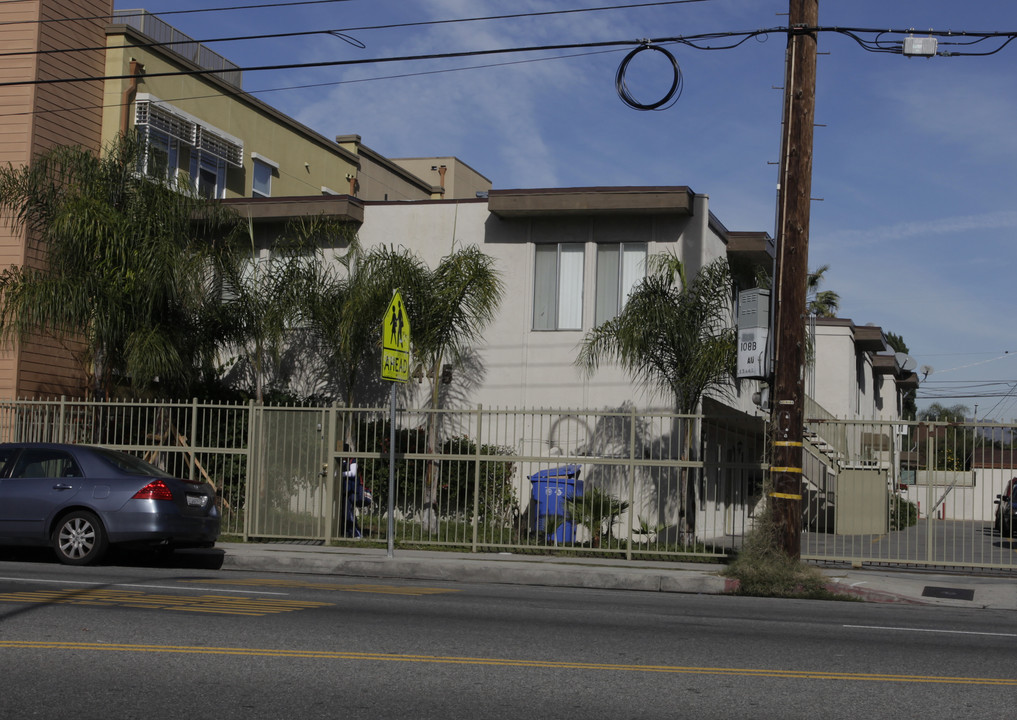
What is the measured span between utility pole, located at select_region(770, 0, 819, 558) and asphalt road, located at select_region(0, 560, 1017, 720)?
240 cm

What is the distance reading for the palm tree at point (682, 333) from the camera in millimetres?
17125

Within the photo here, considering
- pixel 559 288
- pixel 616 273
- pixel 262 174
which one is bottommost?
pixel 559 288

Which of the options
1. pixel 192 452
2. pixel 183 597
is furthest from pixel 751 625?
pixel 192 452

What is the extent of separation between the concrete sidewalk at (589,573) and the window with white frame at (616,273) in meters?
6.24

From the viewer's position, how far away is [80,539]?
13.2 metres

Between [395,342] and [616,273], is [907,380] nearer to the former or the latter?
[616,273]

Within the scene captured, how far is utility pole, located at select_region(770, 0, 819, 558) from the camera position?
13078mm

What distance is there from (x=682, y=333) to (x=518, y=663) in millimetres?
10826

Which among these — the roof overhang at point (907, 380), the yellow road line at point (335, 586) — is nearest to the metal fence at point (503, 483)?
the yellow road line at point (335, 586)

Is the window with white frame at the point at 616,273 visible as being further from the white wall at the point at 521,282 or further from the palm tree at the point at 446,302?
the palm tree at the point at 446,302

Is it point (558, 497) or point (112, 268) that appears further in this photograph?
point (112, 268)

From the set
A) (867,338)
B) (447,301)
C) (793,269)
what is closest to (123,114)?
(447,301)

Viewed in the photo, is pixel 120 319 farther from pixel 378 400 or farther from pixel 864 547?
pixel 864 547

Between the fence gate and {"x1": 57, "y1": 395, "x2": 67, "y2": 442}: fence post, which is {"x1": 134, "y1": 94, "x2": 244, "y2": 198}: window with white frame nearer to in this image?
{"x1": 57, "y1": 395, "x2": 67, "y2": 442}: fence post
